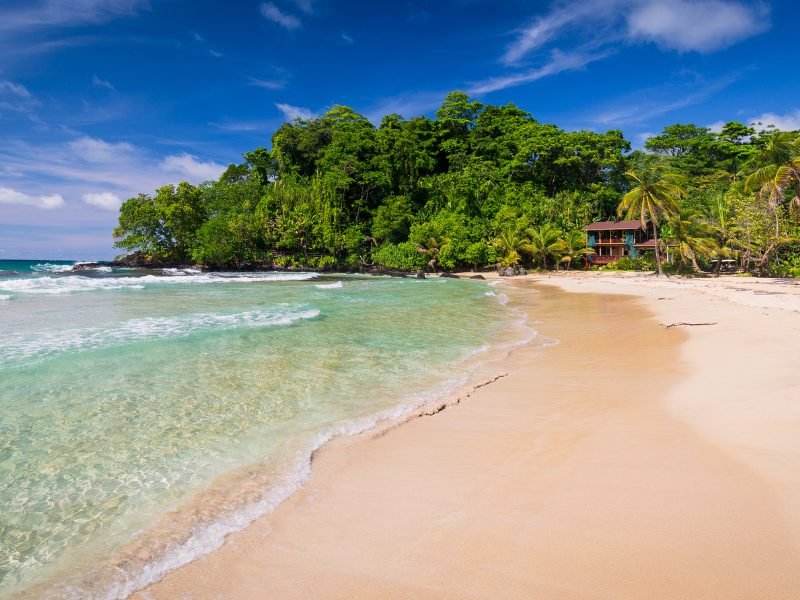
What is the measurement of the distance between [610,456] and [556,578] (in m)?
1.90

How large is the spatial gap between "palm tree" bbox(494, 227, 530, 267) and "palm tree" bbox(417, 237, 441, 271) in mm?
6159

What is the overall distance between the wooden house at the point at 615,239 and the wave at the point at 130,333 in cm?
3627

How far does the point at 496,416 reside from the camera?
5492 millimetres

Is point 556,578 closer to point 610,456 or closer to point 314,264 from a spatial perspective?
point 610,456

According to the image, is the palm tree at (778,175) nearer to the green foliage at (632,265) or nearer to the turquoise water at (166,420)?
the green foliage at (632,265)

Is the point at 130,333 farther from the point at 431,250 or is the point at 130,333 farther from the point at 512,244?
the point at 431,250

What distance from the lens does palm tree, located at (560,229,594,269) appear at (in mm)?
42375

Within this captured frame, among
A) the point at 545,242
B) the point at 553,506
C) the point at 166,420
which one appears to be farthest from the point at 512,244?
the point at 553,506

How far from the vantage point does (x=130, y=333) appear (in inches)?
455

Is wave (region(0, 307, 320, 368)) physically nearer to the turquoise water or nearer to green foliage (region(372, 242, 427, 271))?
the turquoise water

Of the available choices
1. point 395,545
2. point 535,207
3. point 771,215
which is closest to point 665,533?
point 395,545

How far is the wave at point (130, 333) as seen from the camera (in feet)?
31.0

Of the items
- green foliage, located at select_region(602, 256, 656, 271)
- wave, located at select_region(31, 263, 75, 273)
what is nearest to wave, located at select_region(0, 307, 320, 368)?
green foliage, located at select_region(602, 256, 656, 271)

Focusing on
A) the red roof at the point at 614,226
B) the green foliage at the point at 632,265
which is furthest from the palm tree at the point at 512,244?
the green foliage at the point at 632,265
